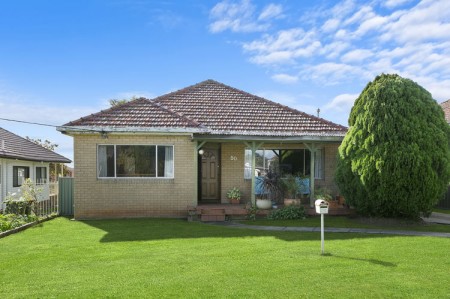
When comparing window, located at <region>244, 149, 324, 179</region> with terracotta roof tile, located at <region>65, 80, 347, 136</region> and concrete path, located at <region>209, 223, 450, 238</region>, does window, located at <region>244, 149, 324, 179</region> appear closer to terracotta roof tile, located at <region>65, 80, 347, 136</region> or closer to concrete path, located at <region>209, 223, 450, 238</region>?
terracotta roof tile, located at <region>65, 80, 347, 136</region>

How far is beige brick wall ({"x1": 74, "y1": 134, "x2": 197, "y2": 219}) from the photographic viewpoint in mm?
14531

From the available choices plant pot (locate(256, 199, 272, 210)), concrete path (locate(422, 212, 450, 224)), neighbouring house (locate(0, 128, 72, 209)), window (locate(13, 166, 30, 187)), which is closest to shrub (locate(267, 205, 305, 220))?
plant pot (locate(256, 199, 272, 210))

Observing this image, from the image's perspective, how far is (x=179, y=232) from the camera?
11.4 m

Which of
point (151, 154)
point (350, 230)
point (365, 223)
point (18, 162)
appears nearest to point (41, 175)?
point (18, 162)

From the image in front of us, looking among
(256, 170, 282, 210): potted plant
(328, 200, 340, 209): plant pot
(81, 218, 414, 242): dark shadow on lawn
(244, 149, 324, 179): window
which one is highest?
(244, 149, 324, 179): window

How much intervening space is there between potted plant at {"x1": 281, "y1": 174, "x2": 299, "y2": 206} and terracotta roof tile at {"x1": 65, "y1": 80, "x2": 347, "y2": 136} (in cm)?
191

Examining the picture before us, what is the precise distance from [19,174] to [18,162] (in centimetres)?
70

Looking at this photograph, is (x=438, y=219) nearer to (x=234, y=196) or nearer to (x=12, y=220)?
(x=234, y=196)

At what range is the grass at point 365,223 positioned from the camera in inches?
491

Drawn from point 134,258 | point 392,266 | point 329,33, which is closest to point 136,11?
point 329,33

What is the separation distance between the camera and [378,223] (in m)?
13.2

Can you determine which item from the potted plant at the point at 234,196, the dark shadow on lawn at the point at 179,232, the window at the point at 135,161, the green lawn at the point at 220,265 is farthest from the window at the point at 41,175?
the green lawn at the point at 220,265

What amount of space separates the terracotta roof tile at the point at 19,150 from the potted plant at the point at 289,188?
1273 cm

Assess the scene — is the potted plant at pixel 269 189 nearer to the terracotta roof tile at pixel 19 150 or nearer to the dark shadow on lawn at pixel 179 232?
the dark shadow on lawn at pixel 179 232
